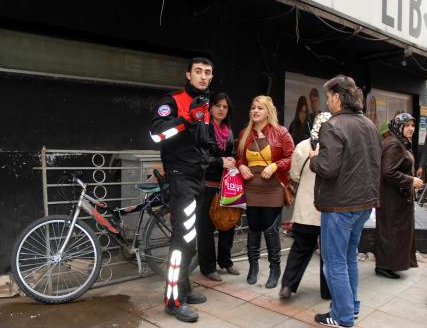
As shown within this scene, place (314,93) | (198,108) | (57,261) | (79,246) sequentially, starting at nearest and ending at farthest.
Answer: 1. (198,108)
2. (57,261)
3. (79,246)
4. (314,93)

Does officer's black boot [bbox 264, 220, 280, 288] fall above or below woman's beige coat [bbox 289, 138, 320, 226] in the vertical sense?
below

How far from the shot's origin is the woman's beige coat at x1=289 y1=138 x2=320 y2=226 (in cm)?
389

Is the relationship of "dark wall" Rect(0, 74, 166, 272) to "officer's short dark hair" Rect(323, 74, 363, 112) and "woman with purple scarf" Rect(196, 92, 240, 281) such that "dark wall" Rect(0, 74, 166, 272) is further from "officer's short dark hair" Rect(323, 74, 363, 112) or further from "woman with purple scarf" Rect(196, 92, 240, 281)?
"officer's short dark hair" Rect(323, 74, 363, 112)

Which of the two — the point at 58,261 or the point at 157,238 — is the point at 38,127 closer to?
the point at 58,261

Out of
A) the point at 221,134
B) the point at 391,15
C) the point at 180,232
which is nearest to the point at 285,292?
the point at 180,232

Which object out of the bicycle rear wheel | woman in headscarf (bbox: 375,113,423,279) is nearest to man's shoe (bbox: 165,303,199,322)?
the bicycle rear wheel

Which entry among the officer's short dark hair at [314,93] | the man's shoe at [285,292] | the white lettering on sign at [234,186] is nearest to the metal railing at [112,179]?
the white lettering on sign at [234,186]

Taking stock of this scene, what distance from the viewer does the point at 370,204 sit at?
129 inches

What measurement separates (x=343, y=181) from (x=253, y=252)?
1531 mm

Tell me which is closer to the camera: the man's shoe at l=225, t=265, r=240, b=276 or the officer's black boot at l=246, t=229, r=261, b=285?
the officer's black boot at l=246, t=229, r=261, b=285

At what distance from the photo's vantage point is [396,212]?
4.77 metres

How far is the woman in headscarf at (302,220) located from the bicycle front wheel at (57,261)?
69.3 inches

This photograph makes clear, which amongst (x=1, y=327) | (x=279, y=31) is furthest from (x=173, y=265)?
(x=279, y=31)

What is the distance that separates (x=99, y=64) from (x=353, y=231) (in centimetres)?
348
